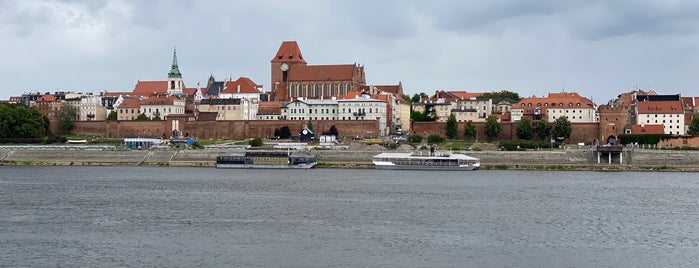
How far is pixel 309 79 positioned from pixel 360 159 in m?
32.2

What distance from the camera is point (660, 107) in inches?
2879

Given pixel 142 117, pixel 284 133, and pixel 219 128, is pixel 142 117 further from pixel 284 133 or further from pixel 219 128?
pixel 284 133

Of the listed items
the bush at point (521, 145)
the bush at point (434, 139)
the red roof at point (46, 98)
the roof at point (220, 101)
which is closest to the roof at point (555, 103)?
the bush at point (434, 139)

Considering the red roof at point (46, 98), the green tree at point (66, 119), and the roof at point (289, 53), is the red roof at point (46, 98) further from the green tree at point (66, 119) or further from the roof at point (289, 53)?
the roof at point (289, 53)

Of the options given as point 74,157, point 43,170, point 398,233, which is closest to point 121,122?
point 74,157

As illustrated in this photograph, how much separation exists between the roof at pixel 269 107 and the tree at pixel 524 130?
21.3m

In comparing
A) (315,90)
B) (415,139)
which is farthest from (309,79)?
(415,139)

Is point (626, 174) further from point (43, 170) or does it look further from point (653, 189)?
point (43, 170)

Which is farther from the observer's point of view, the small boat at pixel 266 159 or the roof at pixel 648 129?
the roof at pixel 648 129

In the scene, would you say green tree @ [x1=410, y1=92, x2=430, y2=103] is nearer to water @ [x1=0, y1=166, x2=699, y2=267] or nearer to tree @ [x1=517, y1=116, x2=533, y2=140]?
tree @ [x1=517, y1=116, x2=533, y2=140]

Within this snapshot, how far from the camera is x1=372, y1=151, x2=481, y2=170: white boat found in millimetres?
56500

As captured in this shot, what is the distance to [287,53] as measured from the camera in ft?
310

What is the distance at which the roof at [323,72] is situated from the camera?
90375 millimetres

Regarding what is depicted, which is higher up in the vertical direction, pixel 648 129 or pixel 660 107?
pixel 660 107
